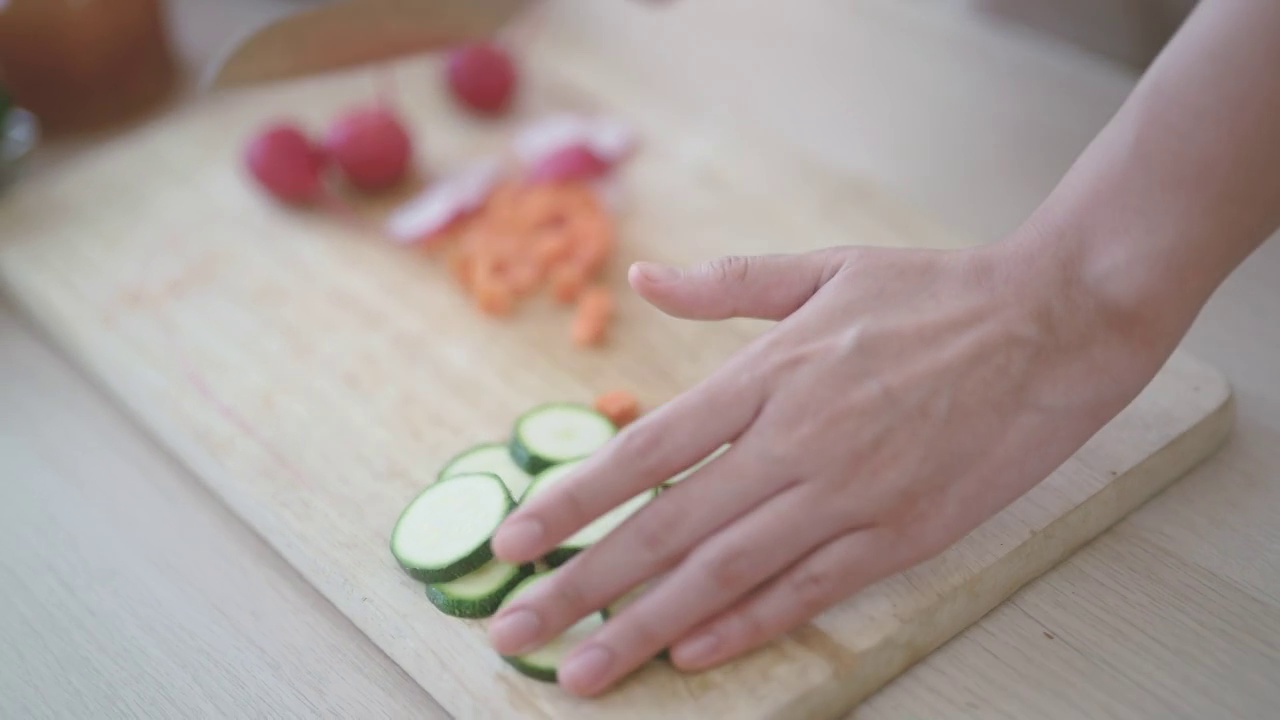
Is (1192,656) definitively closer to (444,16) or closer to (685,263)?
(685,263)

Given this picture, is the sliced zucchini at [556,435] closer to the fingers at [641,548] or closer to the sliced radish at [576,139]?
the fingers at [641,548]

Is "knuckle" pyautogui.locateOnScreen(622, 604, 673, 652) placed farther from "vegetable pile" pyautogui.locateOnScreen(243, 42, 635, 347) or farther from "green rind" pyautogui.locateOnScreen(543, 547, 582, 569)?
"vegetable pile" pyautogui.locateOnScreen(243, 42, 635, 347)

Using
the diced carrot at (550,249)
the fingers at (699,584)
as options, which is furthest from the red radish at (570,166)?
the fingers at (699,584)

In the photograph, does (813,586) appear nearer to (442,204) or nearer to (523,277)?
(523,277)

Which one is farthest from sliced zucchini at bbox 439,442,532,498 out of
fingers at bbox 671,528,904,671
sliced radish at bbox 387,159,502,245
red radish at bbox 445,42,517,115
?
red radish at bbox 445,42,517,115

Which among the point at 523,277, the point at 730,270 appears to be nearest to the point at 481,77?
the point at 523,277

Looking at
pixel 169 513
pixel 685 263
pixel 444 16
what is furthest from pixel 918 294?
pixel 444 16
